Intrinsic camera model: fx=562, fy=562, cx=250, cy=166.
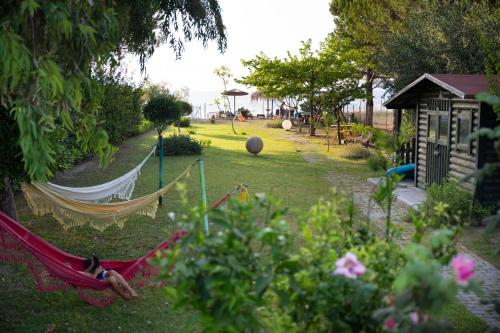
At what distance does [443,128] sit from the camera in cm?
991

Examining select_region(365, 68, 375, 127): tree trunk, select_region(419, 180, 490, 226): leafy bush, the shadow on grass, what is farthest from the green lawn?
select_region(365, 68, 375, 127): tree trunk

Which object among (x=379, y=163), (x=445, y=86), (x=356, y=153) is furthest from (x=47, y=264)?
(x=356, y=153)

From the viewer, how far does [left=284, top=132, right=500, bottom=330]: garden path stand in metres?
4.88

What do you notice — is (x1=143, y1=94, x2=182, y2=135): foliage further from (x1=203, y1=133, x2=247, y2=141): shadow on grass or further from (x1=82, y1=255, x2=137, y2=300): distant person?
(x1=82, y1=255, x2=137, y2=300): distant person

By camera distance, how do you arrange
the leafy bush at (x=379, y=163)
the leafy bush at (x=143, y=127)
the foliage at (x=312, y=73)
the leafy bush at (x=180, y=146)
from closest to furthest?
the leafy bush at (x=379, y=163), the leafy bush at (x=180, y=146), the foliage at (x=312, y=73), the leafy bush at (x=143, y=127)

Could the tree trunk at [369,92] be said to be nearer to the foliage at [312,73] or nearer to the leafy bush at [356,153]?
the foliage at [312,73]

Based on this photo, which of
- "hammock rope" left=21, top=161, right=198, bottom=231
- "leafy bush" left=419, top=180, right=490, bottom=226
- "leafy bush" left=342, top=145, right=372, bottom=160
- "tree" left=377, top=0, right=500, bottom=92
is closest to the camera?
"hammock rope" left=21, top=161, right=198, bottom=231

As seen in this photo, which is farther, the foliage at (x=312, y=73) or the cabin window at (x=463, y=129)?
the foliage at (x=312, y=73)

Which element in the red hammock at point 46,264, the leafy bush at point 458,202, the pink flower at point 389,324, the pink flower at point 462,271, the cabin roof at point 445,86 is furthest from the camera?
the cabin roof at point 445,86

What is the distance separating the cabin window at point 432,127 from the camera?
10.2 meters

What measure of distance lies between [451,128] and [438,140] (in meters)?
0.61

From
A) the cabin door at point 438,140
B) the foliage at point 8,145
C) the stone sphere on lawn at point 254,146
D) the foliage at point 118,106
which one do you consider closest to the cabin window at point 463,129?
the cabin door at point 438,140

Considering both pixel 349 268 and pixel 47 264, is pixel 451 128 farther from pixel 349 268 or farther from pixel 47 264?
pixel 349 268

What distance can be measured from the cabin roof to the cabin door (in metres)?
0.41
